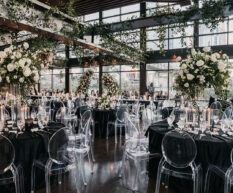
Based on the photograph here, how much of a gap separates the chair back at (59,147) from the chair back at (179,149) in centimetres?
122

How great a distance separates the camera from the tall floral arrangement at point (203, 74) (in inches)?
128

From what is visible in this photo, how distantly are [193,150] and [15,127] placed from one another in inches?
103

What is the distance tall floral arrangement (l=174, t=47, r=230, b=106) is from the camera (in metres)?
3.24

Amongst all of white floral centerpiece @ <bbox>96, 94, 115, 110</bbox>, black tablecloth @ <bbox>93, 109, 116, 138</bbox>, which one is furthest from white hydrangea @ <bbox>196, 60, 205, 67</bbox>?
white floral centerpiece @ <bbox>96, 94, 115, 110</bbox>

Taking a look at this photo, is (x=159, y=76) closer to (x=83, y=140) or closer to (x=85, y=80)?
(x=85, y=80)

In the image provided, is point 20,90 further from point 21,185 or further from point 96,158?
point 96,158

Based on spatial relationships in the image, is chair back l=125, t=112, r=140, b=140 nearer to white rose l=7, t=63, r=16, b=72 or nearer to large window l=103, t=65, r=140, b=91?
white rose l=7, t=63, r=16, b=72

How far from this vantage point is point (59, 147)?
8.20ft

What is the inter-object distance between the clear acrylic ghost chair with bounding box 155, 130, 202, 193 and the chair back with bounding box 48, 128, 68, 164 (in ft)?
4.02

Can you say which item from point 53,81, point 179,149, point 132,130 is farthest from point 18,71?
point 53,81

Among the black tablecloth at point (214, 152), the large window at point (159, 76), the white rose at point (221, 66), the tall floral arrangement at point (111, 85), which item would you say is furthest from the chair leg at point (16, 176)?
the large window at point (159, 76)

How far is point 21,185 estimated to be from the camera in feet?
8.88

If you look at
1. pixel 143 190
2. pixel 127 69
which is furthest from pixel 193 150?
pixel 127 69

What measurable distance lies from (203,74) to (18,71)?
2.94 m
